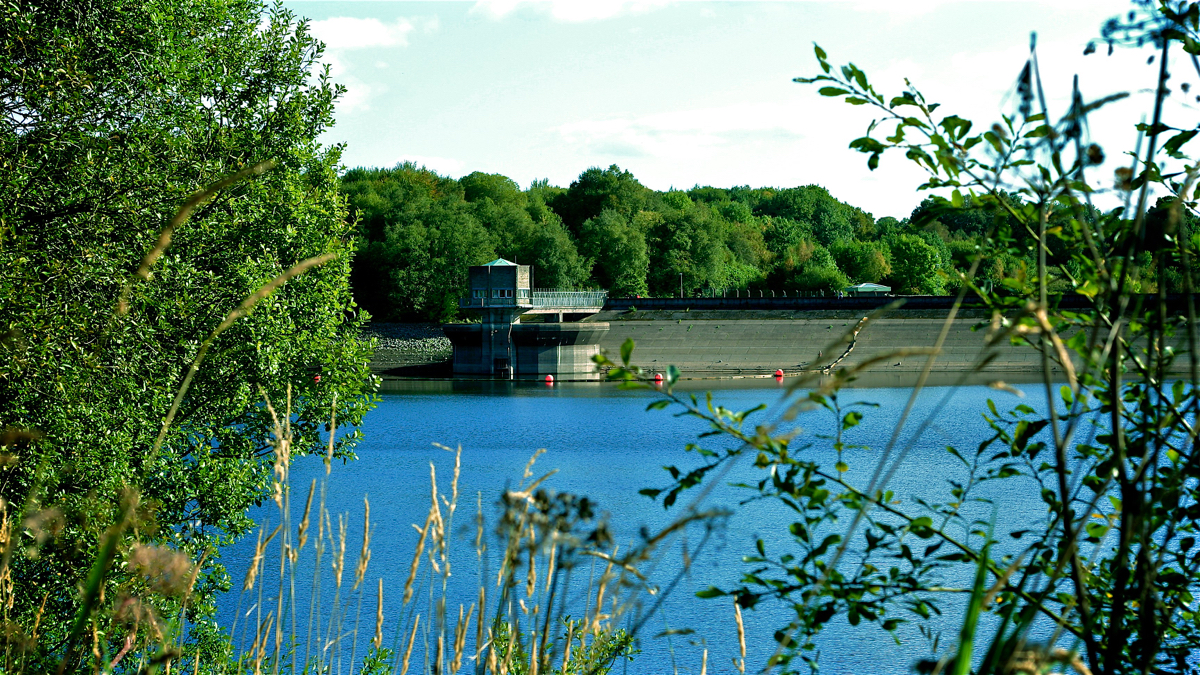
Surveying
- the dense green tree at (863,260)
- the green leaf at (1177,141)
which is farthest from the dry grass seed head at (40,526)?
the dense green tree at (863,260)

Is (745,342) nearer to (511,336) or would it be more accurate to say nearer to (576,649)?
(511,336)

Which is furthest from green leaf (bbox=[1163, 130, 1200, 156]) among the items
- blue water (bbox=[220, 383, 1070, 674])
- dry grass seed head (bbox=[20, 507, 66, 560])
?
dry grass seed head (bbox=[20, 507, 66, 560])

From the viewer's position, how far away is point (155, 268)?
33.3ft

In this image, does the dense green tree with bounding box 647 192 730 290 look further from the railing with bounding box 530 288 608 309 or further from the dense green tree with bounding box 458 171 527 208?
the dense green tree with bounding box 458 171 527 208

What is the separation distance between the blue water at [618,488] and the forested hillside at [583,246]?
24078mm

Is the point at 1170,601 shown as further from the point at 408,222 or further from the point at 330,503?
the point at 408,222

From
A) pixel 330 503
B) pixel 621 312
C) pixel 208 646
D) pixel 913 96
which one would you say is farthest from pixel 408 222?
pixel 913 96

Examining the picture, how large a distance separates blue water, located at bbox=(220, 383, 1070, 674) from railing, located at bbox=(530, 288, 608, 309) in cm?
1477

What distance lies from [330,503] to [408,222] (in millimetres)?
55804

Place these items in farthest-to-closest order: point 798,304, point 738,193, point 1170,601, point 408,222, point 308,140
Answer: point 738,193 → point 408,222 → point 798,304 → point 308,140 → point 1170,601

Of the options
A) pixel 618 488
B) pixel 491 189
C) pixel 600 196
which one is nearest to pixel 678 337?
pixel 600 196

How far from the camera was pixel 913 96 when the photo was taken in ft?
9.34

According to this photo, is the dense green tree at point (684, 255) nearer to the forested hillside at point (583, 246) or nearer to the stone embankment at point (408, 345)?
the forested hillside at point (583, 246)

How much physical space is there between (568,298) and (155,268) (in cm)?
5619
